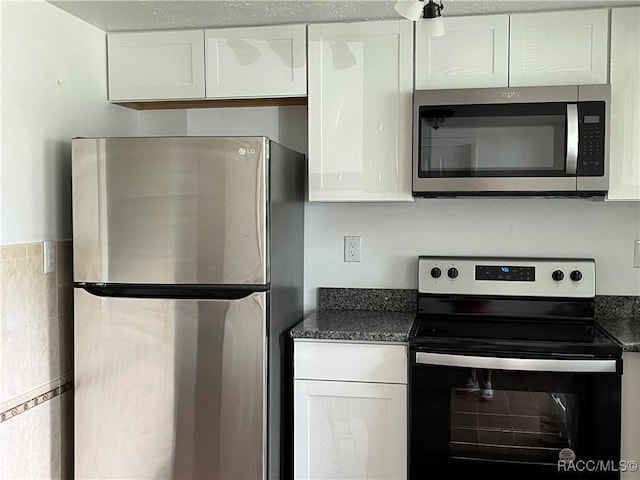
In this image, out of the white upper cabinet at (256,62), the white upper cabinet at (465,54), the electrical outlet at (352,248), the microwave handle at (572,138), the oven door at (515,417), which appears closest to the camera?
the oven door at (515,417)

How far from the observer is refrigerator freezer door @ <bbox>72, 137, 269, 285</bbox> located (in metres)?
2.18

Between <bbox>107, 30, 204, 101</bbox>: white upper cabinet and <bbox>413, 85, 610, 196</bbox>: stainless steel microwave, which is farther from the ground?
<bbox>107, 30, 204, 101</bbox>: white upper cabinet

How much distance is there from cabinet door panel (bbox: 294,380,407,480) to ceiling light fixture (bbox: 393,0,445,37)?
3.96 feet

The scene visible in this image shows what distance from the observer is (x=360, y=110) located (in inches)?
98.9

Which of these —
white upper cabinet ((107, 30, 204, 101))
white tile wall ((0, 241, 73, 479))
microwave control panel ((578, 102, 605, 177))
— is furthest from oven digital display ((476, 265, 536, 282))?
white tile wall ((0, 241, 73, 479))

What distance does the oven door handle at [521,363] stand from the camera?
217 cm

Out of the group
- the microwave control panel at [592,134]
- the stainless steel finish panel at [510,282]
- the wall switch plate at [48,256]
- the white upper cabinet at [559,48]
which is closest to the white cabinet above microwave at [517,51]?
the white upper cabinet at [559,48]

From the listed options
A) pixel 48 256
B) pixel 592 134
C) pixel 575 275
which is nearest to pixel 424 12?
pixel 592 134

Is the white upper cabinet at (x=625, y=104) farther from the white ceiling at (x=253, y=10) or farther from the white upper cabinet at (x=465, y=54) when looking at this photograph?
the white upper cabinet at (x=465, y=54)

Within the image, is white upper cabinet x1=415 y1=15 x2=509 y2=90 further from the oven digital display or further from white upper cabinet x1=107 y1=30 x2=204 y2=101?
white upper cabinet x1=107 y1=30 x2=204 y2=101

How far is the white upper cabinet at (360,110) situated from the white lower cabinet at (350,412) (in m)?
0.60

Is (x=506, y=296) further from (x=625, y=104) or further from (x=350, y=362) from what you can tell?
(x=625, y=104)

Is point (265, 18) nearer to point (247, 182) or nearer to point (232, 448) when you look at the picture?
point (247, 182)

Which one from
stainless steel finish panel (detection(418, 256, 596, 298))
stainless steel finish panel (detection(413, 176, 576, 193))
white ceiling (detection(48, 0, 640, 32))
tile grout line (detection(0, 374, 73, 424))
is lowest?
tile grout line (detection(0, 374, 73, 424))
